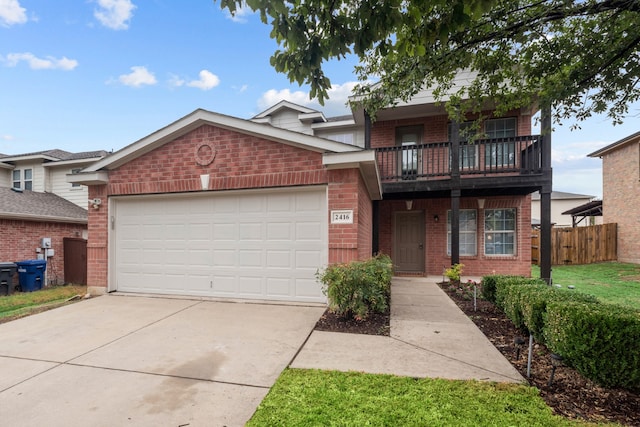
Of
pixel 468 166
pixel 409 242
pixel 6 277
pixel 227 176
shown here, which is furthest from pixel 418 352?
pixel 6 277

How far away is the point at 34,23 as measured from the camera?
8.97 m

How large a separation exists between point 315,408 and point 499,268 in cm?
992

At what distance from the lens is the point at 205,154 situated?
21.4ft

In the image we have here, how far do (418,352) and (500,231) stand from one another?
842 centimetres

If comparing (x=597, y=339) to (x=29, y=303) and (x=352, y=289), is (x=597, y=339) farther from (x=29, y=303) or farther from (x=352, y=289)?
(x=29, y=303)

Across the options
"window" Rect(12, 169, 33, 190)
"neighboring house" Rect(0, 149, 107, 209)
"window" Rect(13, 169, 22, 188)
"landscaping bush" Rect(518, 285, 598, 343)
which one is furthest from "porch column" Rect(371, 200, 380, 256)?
"window" Rect(13, 169, 22, 188)

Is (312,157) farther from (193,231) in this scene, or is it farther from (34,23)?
(34,23)

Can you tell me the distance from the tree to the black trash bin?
1076 centimetres

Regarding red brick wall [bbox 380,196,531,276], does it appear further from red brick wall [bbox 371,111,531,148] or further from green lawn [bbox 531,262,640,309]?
red brick wall [bbox 371,111,531,148]

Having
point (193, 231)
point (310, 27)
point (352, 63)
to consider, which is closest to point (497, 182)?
point (352, 63)

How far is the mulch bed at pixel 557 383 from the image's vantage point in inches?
98.1

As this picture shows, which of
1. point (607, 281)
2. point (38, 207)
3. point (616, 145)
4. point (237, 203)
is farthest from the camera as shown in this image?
point (616, 145)

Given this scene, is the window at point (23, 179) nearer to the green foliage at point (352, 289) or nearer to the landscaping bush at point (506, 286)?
the green foliage at point (352, 289)

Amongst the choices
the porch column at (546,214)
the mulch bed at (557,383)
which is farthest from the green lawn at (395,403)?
the porch column at (546,214)
